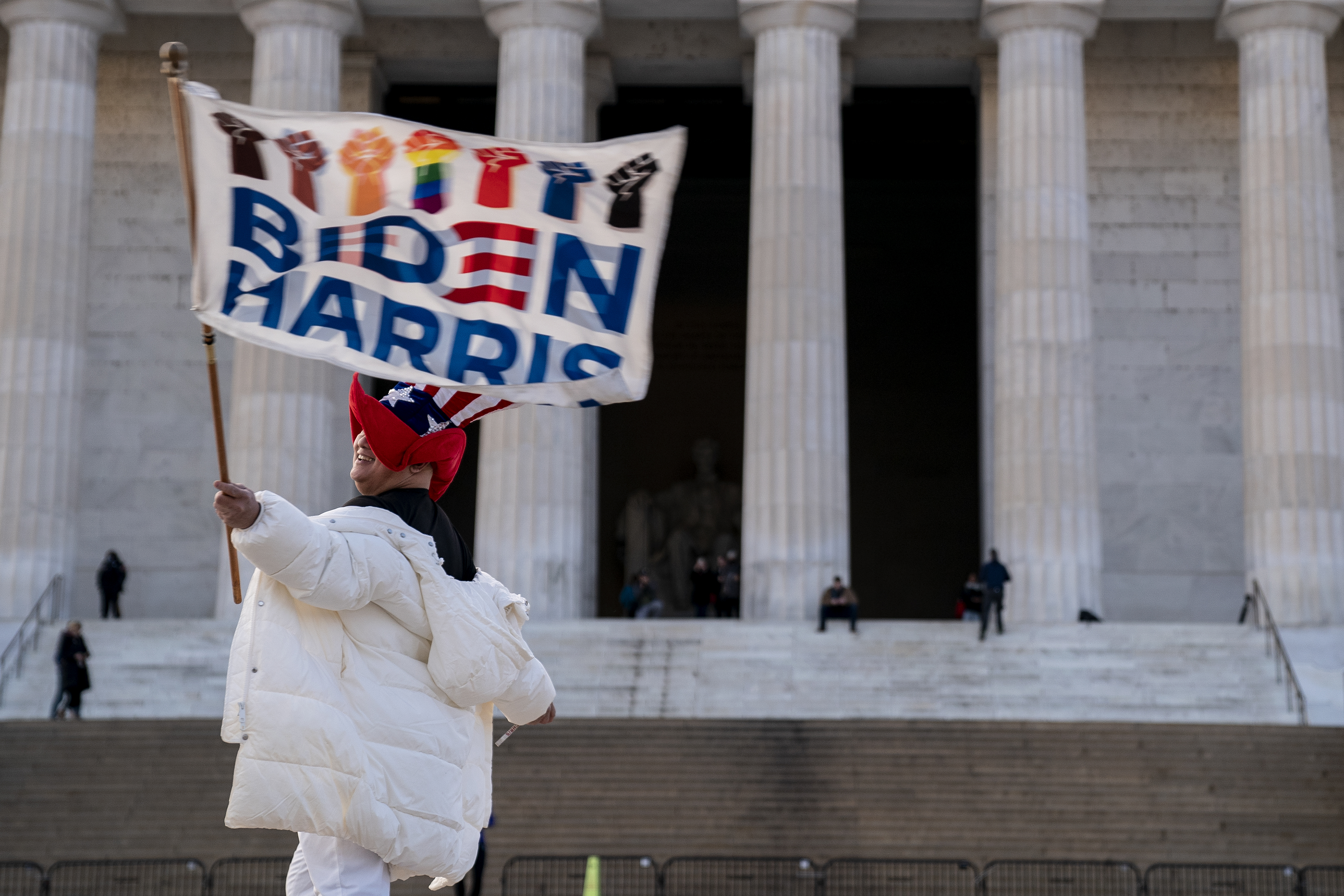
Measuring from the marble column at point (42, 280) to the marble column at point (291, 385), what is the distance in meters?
3.80

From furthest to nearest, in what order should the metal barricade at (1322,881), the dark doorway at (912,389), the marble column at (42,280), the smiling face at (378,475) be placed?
the dark doorway at (912,389) < the marble column at (42,280) < the metal barricade at (1322,881) < the smiling face at (378,475)

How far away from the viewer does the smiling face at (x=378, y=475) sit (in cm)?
696

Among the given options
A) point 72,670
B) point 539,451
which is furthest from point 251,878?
point 539,451

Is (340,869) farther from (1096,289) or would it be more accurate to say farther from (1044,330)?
(1096,289)

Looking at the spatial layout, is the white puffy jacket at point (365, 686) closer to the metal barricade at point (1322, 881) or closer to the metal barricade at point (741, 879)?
the metal barricade at point (741, 879)

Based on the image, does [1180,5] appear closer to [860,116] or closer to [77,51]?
[860,116]

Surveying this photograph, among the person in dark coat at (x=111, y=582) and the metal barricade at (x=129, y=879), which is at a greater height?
the person in dark coat at (x=111, y=582)

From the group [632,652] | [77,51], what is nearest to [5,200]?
[77,51]

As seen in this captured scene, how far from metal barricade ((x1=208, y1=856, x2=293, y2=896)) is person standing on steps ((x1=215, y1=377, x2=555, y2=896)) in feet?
54.0

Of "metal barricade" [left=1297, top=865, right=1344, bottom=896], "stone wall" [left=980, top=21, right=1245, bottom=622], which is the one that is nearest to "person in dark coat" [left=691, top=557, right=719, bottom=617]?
"stone wall" [left=980, top=21, right=1245, bottom=622]

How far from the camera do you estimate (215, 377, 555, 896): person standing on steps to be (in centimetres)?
623

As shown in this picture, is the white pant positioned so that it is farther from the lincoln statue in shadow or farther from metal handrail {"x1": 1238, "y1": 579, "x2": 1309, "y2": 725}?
the lincoln statue in shadow

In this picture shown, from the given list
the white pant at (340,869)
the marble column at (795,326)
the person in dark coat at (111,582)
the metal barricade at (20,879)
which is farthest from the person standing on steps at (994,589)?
the white pant at (340,869)

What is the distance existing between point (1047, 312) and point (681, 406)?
60.7 feet
